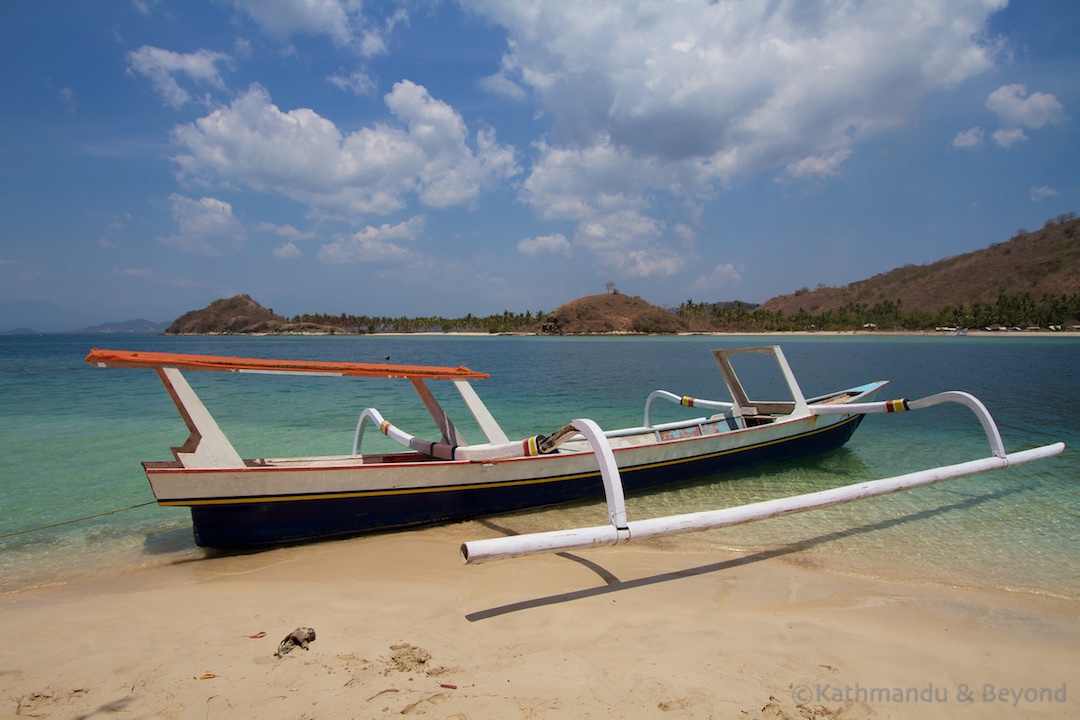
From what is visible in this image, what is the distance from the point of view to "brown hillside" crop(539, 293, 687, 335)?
145562 mm

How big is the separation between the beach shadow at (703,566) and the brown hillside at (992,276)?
122 metres

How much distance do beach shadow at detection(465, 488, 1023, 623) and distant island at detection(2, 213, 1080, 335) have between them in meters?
111

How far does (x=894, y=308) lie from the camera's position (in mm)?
115188

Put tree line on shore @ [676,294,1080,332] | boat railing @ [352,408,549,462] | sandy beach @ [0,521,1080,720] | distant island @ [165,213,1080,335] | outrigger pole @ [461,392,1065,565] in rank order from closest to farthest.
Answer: sandy beach @ [0,521,1080,720] → outrigger pole @ [461,392,1065,565] → boat railing @ [352,408,549,462] → tree line on shore @ [676,294,1080,332] → distant island @ [165,213,1080,335]

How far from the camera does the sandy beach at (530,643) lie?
3.30 meters

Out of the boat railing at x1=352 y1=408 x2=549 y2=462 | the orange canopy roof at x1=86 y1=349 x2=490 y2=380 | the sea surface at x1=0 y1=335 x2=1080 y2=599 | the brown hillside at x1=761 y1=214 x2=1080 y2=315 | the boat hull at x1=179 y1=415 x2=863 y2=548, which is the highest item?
the brown hillside at x1=761 y1=214 x2=1080 y2=315

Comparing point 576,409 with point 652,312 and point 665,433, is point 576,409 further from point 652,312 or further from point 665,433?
point 652,312

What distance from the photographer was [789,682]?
11.7 ft

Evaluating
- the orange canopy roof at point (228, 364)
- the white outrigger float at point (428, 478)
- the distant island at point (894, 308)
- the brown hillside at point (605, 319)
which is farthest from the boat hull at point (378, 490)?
the brown hillside at point (605, 319)

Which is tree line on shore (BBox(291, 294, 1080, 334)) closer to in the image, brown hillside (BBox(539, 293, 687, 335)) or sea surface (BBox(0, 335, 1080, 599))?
brown hillside (BBox(539, 293, 687, 335))

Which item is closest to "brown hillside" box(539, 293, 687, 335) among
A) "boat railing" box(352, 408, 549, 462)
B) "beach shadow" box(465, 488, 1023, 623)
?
"beach shadow" box(465, 488, 1023, 623)

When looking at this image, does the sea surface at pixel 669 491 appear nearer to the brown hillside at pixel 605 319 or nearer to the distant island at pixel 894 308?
Answer: the distant island at pixel 894 308

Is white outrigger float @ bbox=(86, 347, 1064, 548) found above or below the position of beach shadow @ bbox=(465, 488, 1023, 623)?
above

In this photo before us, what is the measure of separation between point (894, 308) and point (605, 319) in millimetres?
68623
